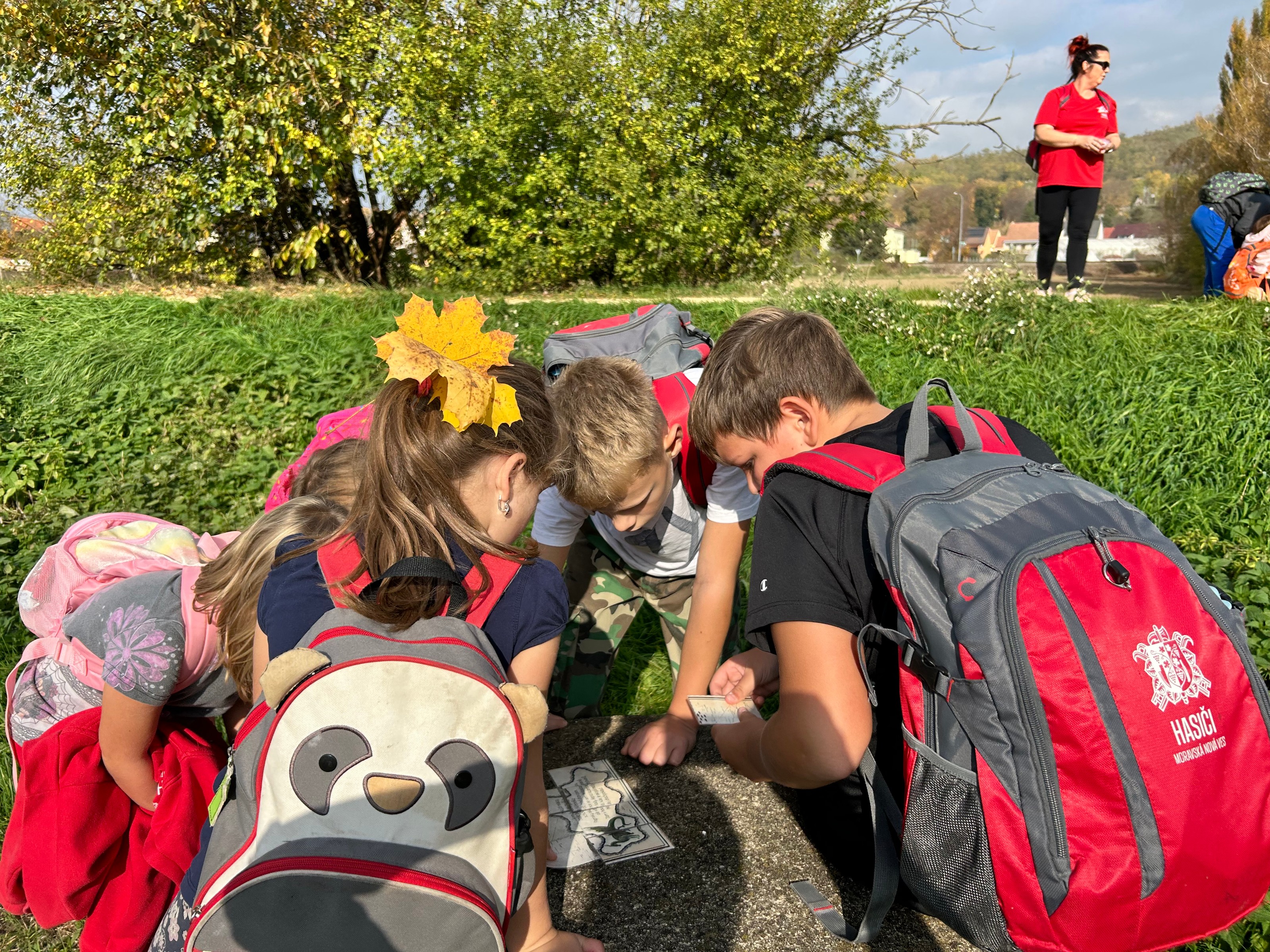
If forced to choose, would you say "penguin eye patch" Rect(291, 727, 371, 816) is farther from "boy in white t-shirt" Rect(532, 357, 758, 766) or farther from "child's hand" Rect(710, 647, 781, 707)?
"child's hand" Rect(710, 647, 781, 707)

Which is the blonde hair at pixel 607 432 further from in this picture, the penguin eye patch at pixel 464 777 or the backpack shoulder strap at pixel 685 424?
the penguin eye patch at pixel 464 777

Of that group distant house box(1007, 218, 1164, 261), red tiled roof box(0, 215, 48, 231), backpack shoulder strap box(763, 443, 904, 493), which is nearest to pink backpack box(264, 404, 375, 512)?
backpack shoulder strap box(763, 443, 904, 493)

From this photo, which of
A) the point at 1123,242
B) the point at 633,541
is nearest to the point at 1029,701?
the point at 633,541

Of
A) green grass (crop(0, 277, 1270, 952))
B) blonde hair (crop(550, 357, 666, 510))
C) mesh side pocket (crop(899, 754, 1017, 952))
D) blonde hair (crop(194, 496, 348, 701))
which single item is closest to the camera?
mesh side pocket (crop(899, 754, 1017, 952))

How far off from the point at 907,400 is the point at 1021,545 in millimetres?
4194

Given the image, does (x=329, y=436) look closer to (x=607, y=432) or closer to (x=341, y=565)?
(x=607, y=432)

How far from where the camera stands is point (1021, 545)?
1.53 metres

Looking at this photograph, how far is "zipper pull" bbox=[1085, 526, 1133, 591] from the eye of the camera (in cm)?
150

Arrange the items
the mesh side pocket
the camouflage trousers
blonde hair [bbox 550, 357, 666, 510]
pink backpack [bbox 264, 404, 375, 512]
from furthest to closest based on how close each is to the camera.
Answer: the camouflage trousers, pink backpack [bbox 264, 404, 375, 512], blonde hair [bbox 550, 357, 666, 510], the mesh side pocket

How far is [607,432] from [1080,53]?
6054 millimetres

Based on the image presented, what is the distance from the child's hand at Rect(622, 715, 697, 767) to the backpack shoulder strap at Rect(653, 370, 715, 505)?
2.37ft

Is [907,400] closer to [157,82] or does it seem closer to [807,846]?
[807,846]

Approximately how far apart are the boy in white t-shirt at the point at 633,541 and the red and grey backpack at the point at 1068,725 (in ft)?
3.03

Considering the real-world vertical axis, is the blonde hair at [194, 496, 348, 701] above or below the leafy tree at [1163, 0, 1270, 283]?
below
